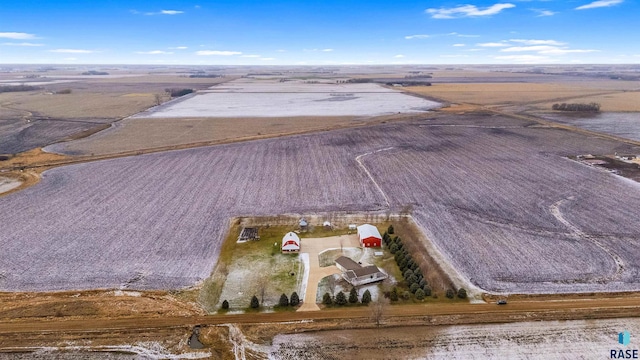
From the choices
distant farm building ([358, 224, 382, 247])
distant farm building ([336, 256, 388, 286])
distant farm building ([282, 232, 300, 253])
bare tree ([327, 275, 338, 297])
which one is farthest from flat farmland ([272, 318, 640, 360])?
distant farm building ([358, 224, 382, 247])

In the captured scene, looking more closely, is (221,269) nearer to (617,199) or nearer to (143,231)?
(143,231)

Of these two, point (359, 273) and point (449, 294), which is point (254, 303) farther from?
point (449, 294)

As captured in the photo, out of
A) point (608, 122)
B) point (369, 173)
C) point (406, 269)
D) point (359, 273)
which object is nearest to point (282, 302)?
point (359, 273)

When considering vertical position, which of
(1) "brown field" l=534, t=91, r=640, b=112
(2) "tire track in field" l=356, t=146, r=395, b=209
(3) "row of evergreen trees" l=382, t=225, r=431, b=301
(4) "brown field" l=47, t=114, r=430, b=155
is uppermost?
(1) "brown field" l=534, t=91, r=640, b=112

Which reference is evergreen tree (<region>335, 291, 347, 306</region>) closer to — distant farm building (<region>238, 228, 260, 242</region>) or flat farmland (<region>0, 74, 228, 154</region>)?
distant farm building (<region>238, 228, 260, 242</region>)

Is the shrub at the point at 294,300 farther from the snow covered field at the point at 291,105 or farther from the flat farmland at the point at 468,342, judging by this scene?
the snow covered field at the point at 291,105

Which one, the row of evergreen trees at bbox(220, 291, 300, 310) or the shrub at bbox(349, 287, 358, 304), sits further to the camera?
the shrub at bbox(349, 287, 358, 304)

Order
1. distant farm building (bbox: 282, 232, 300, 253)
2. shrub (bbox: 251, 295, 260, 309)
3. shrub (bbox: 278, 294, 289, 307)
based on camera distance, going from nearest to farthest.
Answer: shrub (bbox: 251, 295, 260, 309) → shrub (bbox: 278, 294, 289, 307) → distant farm building (bbox: 282, 232, 300, 253)
